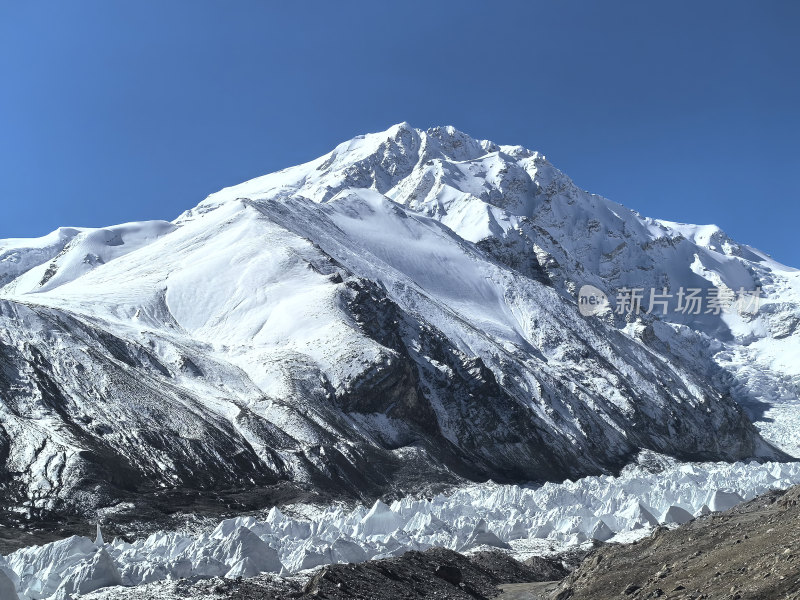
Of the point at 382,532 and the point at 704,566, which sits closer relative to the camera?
the point at 704,566

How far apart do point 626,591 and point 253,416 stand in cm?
5057

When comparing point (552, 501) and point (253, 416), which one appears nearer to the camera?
point (552, 501)

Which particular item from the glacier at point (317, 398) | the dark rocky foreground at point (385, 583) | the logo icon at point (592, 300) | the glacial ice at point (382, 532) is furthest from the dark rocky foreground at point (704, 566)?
the logo icon at point (592, 300)

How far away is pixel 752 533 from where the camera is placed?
1212 inches

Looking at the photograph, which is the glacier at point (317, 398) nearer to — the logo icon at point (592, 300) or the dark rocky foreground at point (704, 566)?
the logo icon at point (592, 300)

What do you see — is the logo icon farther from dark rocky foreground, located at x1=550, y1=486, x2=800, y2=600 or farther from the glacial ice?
dark rocky foreground, located at x1=550, y1=486, x2=800, y2=600

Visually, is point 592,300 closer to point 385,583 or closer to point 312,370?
point 312,370

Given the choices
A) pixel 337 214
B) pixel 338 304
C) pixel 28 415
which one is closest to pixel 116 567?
pixel 28 415

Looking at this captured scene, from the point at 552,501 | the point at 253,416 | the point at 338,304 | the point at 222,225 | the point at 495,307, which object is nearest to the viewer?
the point at 552,501

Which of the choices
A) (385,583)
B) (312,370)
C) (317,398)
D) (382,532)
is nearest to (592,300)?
(312,370)

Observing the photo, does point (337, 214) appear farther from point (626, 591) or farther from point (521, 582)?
point (626, 591)

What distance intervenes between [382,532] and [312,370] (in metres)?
39.4

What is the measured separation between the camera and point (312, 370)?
87812 millimetres

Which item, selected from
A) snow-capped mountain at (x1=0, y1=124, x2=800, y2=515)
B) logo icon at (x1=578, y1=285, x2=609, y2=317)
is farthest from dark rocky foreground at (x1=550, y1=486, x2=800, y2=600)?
logo icon at (x1=578, y1=285, x2=609, y2=317)
